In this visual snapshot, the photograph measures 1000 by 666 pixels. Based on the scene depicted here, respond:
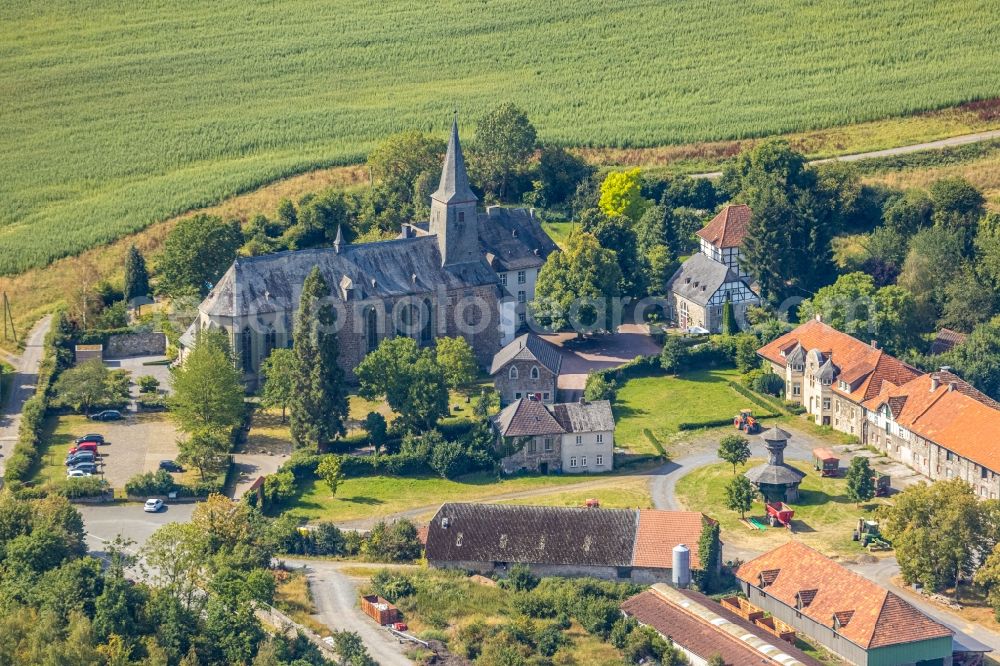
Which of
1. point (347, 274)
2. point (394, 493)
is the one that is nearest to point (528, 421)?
point (394, 493)

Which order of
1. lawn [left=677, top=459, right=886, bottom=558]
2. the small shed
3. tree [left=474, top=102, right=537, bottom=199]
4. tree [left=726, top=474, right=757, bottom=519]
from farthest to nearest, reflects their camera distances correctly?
tree [left=474, top=102, right=537, bottom=199] < the small shed < tree [left=726, top=474, right=757, bottom=519] < lawn [left=677, top=459, right=886, bottom=558]

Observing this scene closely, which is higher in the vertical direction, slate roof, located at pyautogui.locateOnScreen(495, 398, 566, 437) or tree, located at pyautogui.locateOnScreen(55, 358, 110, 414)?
tree, located at pyautogui.locateOnScreen(55, 358, 110, 414)

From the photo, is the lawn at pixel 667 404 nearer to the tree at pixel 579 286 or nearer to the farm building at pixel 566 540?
the tree at pixel 579 286

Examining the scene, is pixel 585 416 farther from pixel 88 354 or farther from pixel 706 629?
pixel 88 354

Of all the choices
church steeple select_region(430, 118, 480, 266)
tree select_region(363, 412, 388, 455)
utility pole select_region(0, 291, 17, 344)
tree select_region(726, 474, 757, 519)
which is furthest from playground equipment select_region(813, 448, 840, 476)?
Result: utility pole select_region(0, 291, 17, 344)

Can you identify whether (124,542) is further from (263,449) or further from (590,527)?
(590,527)

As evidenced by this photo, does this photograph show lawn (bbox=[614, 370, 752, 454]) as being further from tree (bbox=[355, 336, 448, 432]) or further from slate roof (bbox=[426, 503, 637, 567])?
slate roof (bbox=[426, 503, 637, 567])

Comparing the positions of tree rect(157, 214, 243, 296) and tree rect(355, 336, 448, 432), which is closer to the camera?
tree rect(355, 336, 448, 432)
